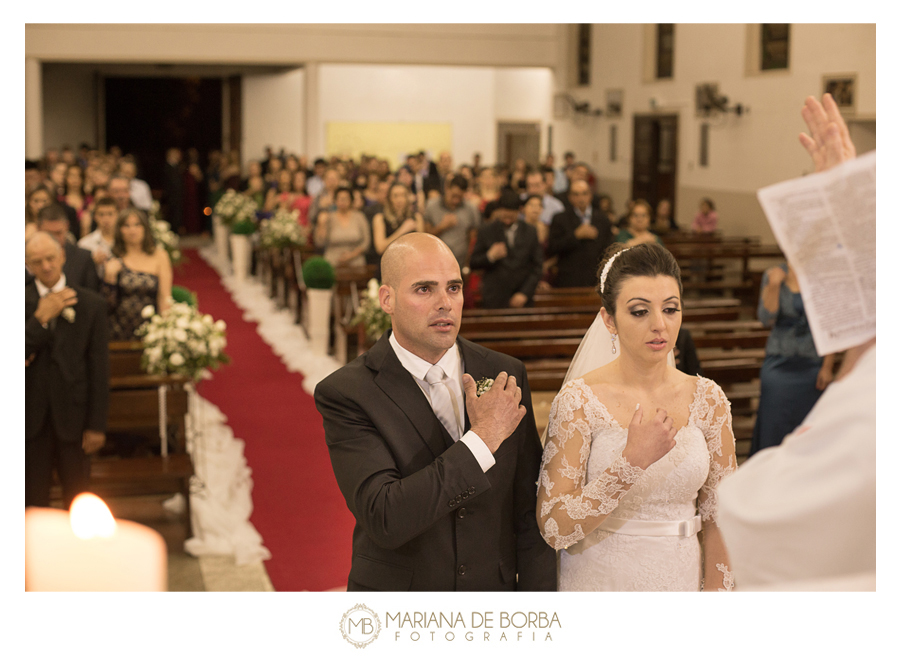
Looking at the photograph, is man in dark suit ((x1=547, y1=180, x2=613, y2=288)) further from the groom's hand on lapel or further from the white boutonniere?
the groom's hand on lapel

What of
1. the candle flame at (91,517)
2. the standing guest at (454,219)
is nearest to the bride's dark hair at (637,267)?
the candle flame at (91,517)

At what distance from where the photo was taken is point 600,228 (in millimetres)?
7891

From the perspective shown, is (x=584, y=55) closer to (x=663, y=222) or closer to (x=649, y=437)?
(x=663, y=222)

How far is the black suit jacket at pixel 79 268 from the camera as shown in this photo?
17.4ft

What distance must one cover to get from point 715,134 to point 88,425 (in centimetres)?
1265

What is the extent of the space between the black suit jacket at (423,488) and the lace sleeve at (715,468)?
0.43 m

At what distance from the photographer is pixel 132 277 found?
6078mm

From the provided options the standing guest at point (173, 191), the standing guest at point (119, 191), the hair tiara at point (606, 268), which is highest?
the standing guest at point (173, 191)

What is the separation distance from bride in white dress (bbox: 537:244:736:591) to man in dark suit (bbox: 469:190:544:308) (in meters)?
4.61

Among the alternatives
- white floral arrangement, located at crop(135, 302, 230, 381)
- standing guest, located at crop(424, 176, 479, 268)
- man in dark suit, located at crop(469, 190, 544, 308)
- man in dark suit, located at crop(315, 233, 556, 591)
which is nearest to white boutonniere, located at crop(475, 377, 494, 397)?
man in dark suit, located at crop(315, 233, 556, 591)

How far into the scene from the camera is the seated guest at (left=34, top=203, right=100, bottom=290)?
17.4ft

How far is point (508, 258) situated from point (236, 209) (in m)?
8.13

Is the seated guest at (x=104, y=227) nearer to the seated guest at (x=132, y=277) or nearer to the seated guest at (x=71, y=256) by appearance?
the seated guest at (x=132, y=277)
